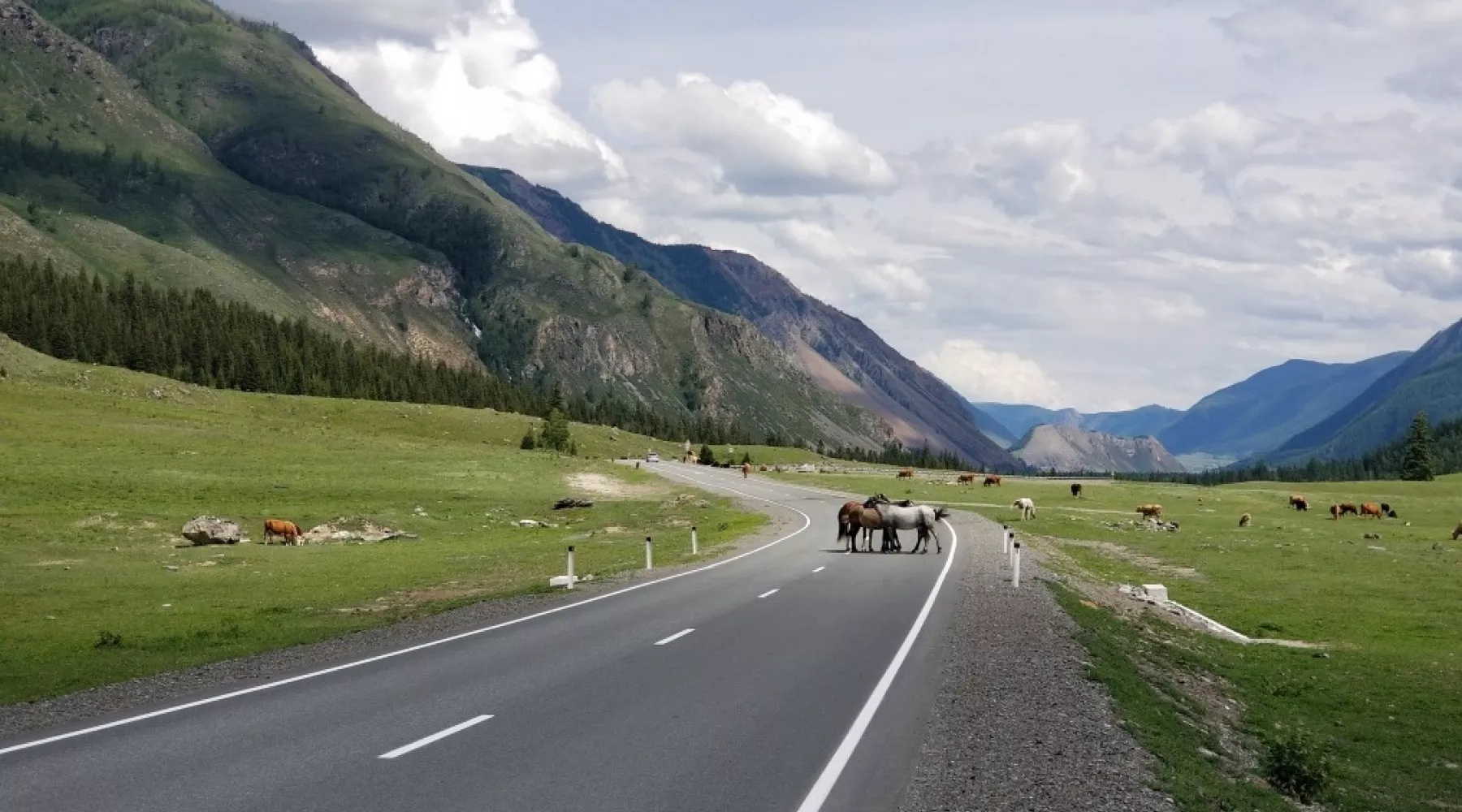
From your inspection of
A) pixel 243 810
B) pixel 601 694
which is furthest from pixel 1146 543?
pixel 243 810

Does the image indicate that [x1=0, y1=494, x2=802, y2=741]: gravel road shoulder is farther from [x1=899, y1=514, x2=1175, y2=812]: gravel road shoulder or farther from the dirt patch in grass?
the dirt patch in grass

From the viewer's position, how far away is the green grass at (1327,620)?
20469mm

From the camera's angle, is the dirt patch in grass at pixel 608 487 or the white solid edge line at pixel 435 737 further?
the dirt patch in grass at pixel 608 487

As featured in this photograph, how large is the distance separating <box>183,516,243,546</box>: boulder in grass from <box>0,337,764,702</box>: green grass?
0.77 meters

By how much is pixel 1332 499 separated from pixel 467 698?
10338cm

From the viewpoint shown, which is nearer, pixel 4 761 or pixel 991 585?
pixel 4 761

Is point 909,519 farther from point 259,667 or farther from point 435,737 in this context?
point 435,737

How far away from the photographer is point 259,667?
64.7 ft

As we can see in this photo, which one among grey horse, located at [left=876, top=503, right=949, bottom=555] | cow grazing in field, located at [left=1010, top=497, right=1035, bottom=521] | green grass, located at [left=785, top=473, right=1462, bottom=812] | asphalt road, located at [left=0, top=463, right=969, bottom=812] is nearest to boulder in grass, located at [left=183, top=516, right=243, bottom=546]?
grey horse, located at [left=876, top=503, right=949, bottom=555]

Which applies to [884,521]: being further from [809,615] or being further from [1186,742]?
[1186,742]

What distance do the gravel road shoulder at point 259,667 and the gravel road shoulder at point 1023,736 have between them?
10.9 metres

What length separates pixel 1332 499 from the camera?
101 m

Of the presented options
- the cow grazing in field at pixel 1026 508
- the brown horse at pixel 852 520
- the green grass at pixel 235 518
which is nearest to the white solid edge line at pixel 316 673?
the green grass at pixel 235 518

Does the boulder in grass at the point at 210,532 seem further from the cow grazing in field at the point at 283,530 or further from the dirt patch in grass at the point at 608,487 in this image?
the dirt patch in grass at the point at 608,487
